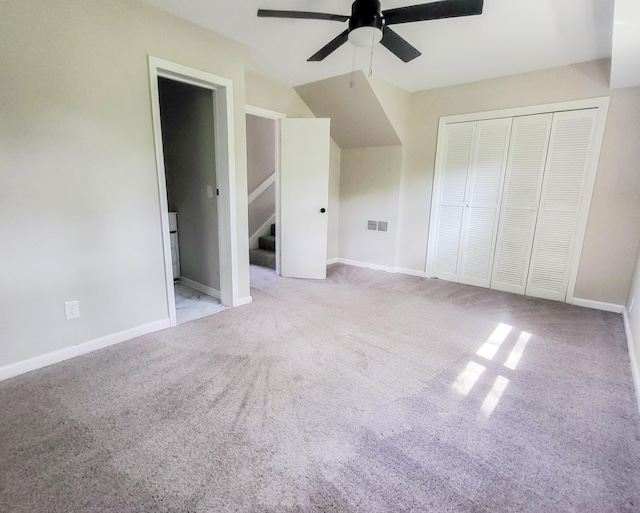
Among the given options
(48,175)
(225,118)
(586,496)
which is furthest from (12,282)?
(586,496)

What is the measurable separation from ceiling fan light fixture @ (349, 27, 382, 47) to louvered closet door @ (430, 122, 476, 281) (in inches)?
91.7

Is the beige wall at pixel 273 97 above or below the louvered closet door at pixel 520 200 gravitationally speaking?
above

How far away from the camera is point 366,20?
175 cm

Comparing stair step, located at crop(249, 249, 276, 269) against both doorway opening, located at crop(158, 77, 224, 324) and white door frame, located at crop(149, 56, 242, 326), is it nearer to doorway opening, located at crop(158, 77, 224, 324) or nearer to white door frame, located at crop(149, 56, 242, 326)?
doorway opening, located at crop(158, 77, 224, 324)

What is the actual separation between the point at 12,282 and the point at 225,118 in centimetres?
193

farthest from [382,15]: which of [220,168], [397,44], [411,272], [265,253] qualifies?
[265,253]

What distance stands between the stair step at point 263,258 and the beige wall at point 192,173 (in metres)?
1.25

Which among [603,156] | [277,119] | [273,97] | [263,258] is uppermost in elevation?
[273,97]

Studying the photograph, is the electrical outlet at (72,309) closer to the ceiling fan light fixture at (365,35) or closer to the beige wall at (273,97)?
the ceiling fan light fixture at (365,35)

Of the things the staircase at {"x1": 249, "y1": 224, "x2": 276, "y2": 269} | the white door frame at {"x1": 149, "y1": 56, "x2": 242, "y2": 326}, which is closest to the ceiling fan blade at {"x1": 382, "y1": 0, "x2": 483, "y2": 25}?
the white door frame at {"x1": 149, "y1": 56, "x2": 242, "y2": 326}

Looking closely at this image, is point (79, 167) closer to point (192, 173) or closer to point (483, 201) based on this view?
point (192, 173)

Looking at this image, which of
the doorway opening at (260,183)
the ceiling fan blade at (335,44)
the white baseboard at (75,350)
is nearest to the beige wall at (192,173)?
the white baseboard at (75,350)

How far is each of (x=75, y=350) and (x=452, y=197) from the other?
13.3 feet

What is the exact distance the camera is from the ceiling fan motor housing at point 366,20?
1.74 metres
